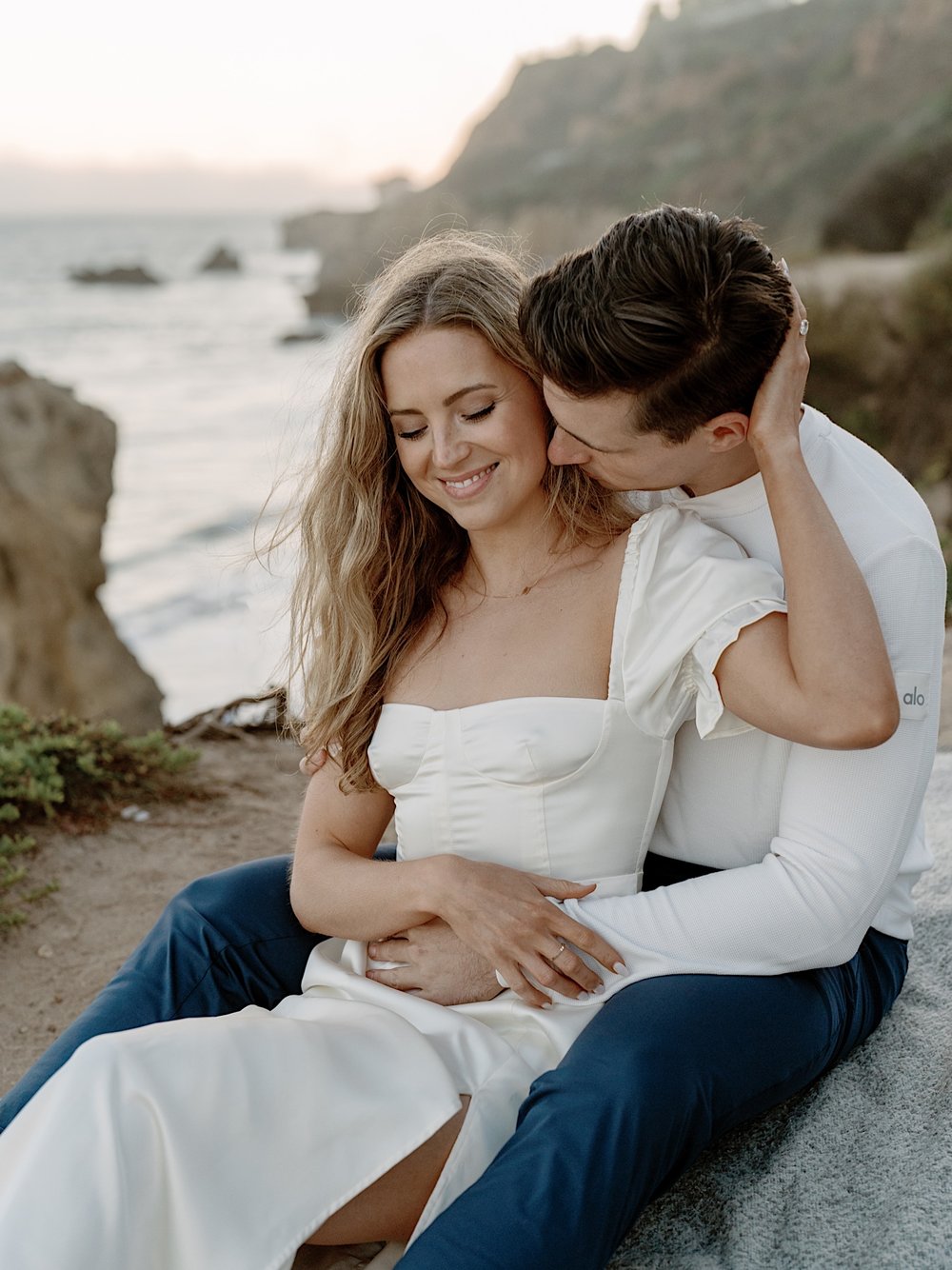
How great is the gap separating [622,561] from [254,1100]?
1.15 m

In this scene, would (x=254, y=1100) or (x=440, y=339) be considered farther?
(x=440, y=339)

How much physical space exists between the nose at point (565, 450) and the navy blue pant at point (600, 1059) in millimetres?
826

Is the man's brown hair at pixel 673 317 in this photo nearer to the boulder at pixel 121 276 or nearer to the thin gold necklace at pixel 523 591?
the thin gold necklace at pixel 523 591

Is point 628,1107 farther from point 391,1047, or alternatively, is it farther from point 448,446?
point 448,446

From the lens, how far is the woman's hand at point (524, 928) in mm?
2115

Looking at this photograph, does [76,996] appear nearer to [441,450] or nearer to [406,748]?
[406,748]

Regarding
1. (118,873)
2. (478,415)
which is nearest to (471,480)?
(478,415)

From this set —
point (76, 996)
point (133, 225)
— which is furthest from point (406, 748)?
point (133, 225)

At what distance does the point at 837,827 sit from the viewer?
2.11 m

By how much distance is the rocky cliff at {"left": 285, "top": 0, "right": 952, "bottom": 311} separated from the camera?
70.2ft

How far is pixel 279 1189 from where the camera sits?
187cm

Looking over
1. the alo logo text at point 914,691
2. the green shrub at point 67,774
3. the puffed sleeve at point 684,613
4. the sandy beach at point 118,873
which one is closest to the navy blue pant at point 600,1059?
the puffed sleeve at point 684,613

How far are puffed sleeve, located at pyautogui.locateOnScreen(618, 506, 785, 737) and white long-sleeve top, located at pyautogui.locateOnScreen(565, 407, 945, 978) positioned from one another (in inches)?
2.3

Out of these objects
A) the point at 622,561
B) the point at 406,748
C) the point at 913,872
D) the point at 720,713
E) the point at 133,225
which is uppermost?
the point at 133,225
